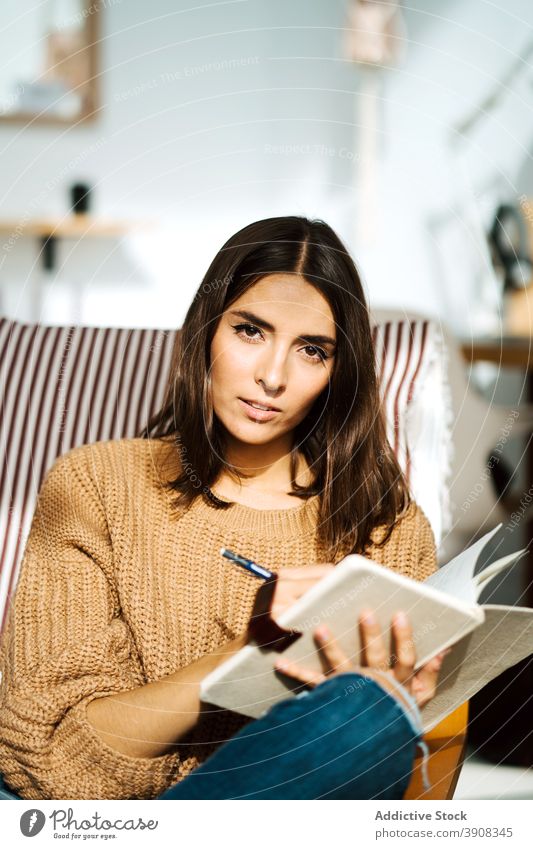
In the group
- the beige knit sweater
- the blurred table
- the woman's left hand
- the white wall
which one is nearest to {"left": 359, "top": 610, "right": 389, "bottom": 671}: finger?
the woman's left hand

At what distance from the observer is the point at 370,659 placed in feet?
2.04

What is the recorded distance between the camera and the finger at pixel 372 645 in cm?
60

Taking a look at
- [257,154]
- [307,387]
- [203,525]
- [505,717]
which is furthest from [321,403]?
[257,154]

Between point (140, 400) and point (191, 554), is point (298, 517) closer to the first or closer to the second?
point (191, 554)

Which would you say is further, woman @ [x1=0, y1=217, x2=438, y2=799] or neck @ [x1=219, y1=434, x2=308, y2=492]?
neck @ [x1=219, y1=434, x2=308, y2=492]

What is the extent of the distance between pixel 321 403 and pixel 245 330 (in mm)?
109

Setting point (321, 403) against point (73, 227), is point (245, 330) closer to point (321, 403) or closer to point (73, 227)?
point (321, 403)

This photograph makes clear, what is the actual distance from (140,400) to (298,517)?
28 centimetres

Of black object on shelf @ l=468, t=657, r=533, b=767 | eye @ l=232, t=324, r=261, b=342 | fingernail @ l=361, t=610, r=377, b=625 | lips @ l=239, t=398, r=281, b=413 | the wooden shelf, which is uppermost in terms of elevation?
the wooden shelf

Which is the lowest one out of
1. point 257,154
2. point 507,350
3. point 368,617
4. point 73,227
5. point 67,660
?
point 67,660

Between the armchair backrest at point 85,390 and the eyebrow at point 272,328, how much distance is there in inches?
9.5

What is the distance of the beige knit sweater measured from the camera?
27.7 inches

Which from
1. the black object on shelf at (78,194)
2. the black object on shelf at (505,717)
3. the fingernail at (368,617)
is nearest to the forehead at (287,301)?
the fingernail at (368,617)

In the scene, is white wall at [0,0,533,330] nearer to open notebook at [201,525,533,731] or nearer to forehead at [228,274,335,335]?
forehead at [228,274,335,335]
